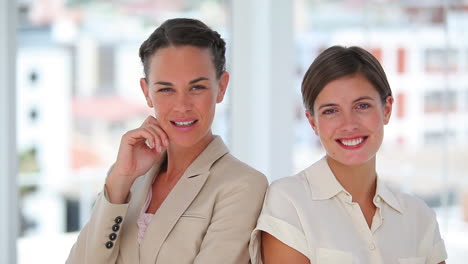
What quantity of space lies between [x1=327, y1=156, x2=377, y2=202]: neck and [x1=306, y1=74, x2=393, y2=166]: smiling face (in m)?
0.05

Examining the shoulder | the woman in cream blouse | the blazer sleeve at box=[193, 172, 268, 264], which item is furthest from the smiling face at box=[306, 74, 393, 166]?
the blazer sleeve at box=[193, 172, 268, 264]

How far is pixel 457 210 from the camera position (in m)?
3.54

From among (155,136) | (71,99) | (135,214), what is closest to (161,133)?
(155,136)

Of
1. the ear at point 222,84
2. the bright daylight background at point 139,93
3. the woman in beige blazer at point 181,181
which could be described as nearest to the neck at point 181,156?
the woman in beige blazer at point 181,181

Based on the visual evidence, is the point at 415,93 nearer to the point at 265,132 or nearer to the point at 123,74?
the point at 265,132

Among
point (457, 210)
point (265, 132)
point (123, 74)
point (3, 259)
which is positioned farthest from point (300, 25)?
point (3, 259)

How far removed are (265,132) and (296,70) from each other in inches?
16.4

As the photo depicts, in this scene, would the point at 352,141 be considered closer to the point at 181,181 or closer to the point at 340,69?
the point at 340,69

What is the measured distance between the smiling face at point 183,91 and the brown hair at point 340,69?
0.84 feet

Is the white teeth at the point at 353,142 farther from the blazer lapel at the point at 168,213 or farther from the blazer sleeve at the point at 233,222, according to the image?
the blazer lapel at the point at 168,213

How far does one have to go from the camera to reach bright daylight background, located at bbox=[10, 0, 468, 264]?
306 centimetres

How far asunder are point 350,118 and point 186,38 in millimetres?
460

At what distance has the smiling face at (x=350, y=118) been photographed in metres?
1.63

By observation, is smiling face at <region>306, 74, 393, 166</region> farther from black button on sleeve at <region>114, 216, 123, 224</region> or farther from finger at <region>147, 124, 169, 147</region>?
black button on sleeve at <region>114, 216, 123, 224</region>
